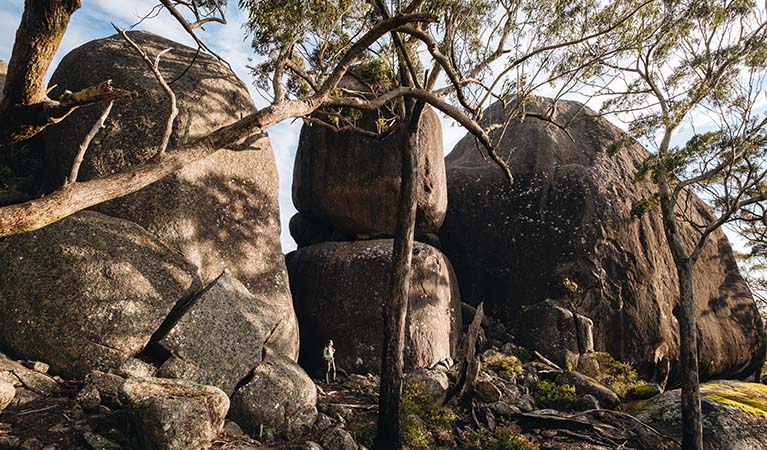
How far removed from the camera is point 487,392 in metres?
12.1

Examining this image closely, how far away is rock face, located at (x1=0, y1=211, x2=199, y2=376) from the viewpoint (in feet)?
27.7

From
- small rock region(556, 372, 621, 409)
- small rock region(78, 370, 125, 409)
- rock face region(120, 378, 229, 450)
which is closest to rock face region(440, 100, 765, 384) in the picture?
small rock region(556, 372, 621, 409)

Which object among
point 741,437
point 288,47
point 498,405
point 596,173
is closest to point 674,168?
point 596,173

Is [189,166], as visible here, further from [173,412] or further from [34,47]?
[34,47]

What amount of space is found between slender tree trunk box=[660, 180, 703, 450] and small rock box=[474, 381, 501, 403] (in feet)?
14.3

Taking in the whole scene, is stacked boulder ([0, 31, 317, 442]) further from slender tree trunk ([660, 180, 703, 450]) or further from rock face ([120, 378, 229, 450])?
slender tree trunk ([660, 180, 703, 450])

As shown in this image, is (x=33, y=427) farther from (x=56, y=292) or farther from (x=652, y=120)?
(x=652, y=120)

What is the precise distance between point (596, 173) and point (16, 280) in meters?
18.1

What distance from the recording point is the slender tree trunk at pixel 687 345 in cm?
1125

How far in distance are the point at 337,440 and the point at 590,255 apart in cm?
1169

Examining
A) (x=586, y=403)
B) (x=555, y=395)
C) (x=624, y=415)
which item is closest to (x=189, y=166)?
(x=555, y=395)

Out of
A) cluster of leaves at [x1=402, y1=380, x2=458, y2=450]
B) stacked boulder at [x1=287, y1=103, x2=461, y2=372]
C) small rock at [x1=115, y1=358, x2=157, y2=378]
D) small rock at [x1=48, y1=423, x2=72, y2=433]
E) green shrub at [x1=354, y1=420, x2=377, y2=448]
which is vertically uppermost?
stacked boulder at [x1=287, y1=103, x2=461, y2=372]

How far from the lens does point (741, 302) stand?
19.1 meters

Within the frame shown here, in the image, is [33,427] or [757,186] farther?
[757,186]
